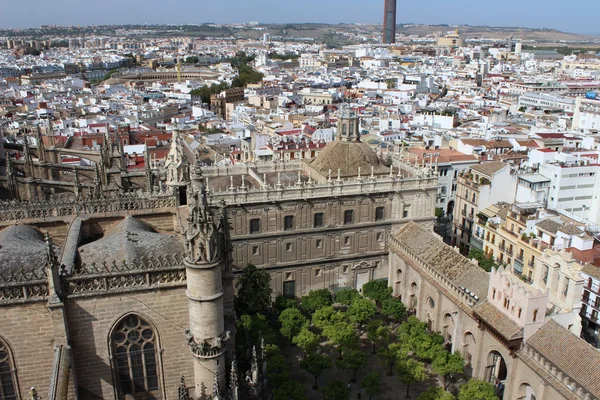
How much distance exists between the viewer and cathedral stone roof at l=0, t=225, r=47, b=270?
15531mm

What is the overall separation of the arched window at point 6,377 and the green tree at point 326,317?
2139 cm

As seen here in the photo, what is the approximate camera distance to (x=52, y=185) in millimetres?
31984

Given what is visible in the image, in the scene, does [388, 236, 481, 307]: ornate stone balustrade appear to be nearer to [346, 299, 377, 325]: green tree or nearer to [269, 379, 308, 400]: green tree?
[346, 299, 377, 325]: green tree

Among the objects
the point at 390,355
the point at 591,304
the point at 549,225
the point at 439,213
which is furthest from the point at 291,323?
the point at 439,213

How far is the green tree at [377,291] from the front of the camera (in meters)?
40.1

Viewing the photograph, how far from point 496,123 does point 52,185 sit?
6486 centimetres

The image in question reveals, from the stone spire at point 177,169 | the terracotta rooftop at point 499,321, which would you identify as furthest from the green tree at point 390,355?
the stone spire at point 177,169

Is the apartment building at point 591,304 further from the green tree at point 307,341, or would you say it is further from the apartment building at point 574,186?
the green tree at point 307,341

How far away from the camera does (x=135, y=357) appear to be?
15648 millimetres

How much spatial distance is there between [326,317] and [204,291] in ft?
69.6

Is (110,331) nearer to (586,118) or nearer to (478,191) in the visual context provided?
(478,191)

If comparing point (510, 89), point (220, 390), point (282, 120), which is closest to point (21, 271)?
point (220, 390)

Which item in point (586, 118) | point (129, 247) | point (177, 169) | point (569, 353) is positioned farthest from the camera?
point (586, 118)

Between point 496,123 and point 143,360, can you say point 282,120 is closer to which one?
point 496,123
